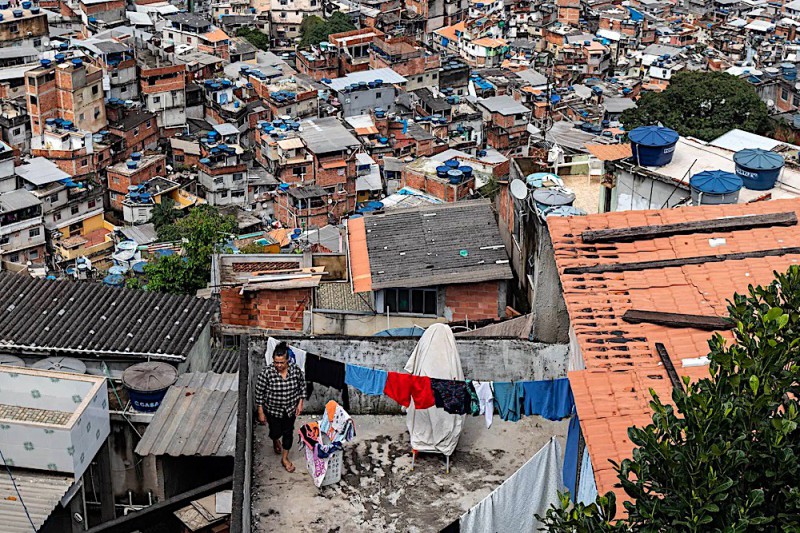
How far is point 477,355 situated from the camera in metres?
9.71

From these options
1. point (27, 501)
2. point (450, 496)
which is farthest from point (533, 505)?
point (27, 501)

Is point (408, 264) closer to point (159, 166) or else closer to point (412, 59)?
point (159, 166)

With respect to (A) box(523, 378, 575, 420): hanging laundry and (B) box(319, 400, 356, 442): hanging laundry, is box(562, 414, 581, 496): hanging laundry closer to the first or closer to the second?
(A) box(523, 378, 575, 420): hanging laundry

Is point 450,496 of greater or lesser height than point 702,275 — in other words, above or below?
below

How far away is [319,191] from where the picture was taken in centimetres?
4466

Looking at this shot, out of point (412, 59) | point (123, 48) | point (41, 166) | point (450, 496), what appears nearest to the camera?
point (450, 496)

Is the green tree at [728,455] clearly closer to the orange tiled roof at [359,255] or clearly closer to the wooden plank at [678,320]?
the wooden plank at [678,320]

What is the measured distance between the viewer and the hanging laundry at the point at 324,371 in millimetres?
9305

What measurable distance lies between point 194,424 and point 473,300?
189 inches

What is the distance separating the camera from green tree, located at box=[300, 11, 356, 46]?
6650 centimetres

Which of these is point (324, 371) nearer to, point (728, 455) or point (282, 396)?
point (282, 396)

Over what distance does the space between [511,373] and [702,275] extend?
6.18ft

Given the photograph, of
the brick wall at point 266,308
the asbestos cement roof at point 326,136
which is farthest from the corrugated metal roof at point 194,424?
the asbestos cement roof at point 326,136

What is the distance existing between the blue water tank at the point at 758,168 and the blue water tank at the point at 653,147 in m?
1.11
